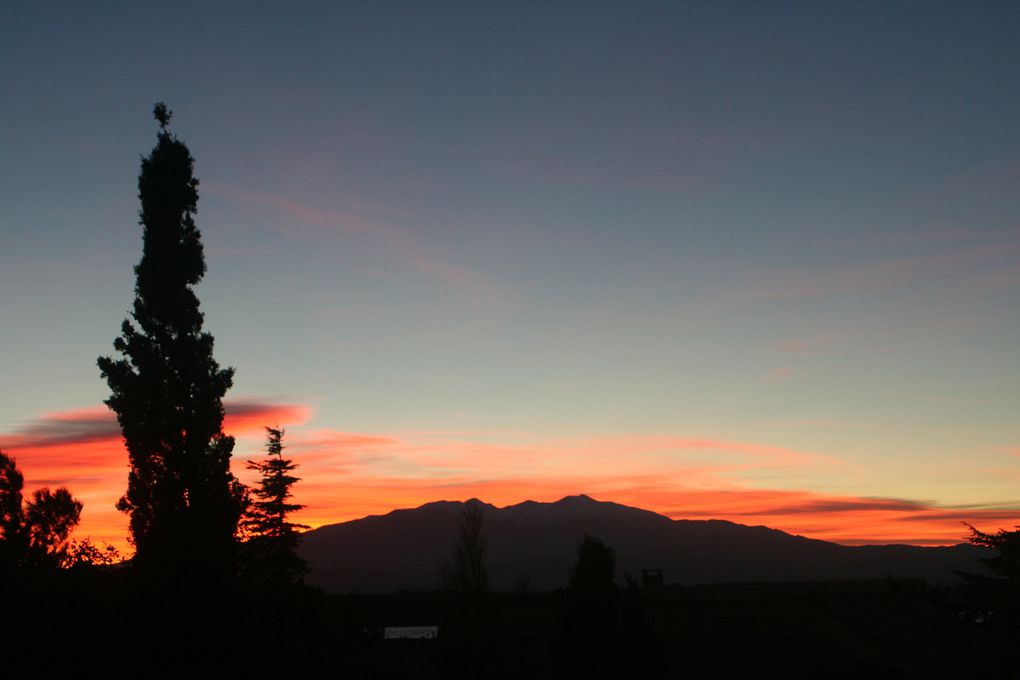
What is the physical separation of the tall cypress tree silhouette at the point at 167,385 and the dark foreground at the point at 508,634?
6488 millimetres

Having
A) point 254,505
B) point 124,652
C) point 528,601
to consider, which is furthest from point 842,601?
point 124,652

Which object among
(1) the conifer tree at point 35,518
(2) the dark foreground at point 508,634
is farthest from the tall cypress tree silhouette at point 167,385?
(1) the conifer tree at point 35,518

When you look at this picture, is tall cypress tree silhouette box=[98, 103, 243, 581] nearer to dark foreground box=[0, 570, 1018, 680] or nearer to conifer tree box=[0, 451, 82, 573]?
dark foreground box=[0, 570, 1018, 680]

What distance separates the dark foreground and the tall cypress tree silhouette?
6.49m

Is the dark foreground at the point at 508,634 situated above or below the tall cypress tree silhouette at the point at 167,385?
below

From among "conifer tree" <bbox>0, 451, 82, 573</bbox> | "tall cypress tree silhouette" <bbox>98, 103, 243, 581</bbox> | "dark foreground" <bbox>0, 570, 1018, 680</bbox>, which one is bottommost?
"dark foreground" <bbox>0, 570, 1018, 680</bbox>

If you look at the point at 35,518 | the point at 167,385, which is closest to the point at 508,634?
the point at 35,518

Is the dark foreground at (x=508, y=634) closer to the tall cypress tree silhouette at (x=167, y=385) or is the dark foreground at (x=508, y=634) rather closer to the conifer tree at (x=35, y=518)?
the conifer tree at (x=35, y=518)

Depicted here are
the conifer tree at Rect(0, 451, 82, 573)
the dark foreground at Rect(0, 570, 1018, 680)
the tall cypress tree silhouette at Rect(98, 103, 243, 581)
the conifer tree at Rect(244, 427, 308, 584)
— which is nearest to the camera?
the dark foreground at Rect(0, 570, 1018, 680)

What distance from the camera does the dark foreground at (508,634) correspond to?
625 inches

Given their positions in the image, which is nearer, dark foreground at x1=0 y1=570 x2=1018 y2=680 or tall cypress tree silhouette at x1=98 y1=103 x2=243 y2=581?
dark foreground at x1=0 y1=570 x2=1018 y2=680

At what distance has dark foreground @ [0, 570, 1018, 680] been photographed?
15.9 m

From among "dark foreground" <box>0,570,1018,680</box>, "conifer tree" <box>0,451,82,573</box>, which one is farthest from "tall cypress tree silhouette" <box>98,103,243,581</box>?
"conifer tree" <box>0,451,82,573</box>

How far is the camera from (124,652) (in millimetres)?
15602
